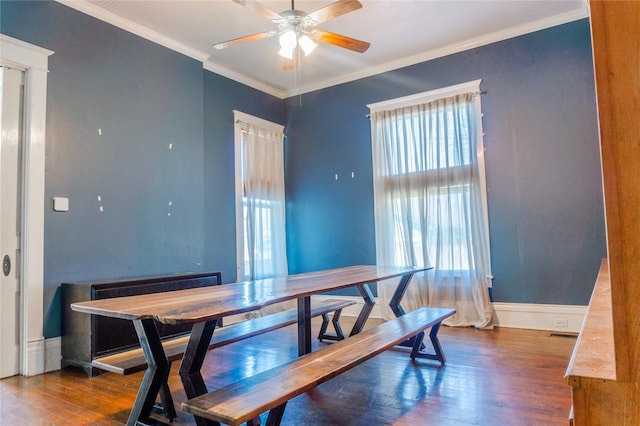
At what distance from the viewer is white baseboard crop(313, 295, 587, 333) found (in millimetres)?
3703

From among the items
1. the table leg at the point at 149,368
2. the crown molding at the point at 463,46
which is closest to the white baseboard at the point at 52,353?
the table leg at the point at 149,368

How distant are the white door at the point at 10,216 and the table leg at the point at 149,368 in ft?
5.45

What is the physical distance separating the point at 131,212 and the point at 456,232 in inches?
126

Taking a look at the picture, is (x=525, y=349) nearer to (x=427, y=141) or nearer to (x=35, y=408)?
(x=427, y=141)

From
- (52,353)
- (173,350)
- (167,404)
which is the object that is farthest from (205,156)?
(167,404)

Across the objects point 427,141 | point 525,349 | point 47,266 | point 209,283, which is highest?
point 427,141

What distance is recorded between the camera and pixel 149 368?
1.84 metres

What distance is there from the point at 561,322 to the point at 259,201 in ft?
11.4

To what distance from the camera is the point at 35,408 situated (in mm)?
2273

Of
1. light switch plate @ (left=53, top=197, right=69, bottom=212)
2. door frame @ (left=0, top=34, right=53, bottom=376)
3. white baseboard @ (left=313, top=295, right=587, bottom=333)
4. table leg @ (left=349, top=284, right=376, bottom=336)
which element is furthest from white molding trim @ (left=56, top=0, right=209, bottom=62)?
white baseboard @ (left=313, top=295, right=587, bottom=333)

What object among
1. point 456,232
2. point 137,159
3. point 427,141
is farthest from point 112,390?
point 427,141

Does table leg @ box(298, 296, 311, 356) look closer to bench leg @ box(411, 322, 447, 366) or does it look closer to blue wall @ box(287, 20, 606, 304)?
bench leg @ box(411, 322, 447, 366)

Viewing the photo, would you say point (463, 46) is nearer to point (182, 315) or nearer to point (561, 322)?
point (561, 322)

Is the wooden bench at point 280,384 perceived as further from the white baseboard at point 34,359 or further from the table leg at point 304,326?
the white baseboard at point 34,359
